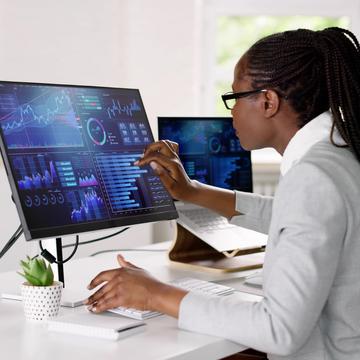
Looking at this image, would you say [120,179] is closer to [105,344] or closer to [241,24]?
[105,344]

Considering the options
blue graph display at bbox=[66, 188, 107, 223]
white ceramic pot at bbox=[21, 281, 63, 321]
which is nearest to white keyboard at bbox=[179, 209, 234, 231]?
blue graph display at bbox=[66, 188, 107, 223]

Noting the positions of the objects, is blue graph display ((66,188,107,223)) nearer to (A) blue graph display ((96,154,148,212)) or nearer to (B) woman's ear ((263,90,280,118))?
(A) blue graph display ((96,154,148,212))

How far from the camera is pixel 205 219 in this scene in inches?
83.4

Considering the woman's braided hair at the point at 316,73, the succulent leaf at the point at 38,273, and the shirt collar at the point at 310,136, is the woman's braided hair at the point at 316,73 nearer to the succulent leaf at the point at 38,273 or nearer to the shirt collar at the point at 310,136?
the shirt collar at the point at 310,136

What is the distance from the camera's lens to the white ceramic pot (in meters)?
1.40

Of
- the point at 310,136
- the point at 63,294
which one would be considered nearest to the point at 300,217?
the point at 310,136

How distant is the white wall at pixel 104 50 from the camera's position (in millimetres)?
3625

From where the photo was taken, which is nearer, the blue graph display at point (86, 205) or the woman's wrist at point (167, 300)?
the woman's wrist at point (167, 300)

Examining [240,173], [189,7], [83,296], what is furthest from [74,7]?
[83,296]

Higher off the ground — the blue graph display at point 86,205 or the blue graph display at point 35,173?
the blue graph display at point 35,173

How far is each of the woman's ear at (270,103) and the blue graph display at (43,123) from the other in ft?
1.37

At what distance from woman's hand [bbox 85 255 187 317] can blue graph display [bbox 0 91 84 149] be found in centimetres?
33

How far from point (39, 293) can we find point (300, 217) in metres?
0.52

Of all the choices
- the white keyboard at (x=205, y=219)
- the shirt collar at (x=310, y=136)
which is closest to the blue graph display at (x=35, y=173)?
the shirt collar at (x=310, y=136)
